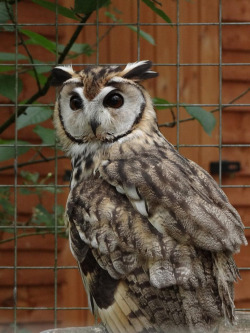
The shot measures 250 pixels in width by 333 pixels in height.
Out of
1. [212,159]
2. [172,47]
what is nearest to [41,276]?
[212,159]

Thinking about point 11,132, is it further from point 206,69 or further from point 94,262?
point 94,262

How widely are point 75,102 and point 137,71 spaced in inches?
9.0

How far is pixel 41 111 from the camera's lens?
3.05 m

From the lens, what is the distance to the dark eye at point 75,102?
2709 mm

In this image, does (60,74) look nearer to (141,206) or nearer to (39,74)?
(39,74)

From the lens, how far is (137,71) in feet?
9.14

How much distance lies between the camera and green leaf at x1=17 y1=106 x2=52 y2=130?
3.03m

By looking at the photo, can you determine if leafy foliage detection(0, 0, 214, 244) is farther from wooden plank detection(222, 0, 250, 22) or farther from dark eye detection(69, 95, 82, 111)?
wooden plank detection(222, 0, 250, 22)

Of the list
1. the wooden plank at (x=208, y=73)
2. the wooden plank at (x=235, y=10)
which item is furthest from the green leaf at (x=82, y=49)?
the wooden plank at (x=235, y=10)

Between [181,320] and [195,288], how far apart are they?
0.10m

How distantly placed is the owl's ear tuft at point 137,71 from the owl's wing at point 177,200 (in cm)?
29

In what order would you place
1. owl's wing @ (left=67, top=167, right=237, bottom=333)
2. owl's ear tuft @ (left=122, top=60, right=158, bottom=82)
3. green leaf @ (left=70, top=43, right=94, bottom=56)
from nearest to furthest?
owl's wing @ (left=67, top=167, right=237, bottom=333), owl's ear tuft @ (left=122, top=60, right=158, bottom=82), green leaf @ (left=70, top=43, right=94, bottom=56)

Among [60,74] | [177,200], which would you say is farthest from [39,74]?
[177,200]

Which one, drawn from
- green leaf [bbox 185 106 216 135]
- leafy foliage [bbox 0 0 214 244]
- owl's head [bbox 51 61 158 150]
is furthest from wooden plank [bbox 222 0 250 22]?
owl's head [bbox 51 61 158 150]
